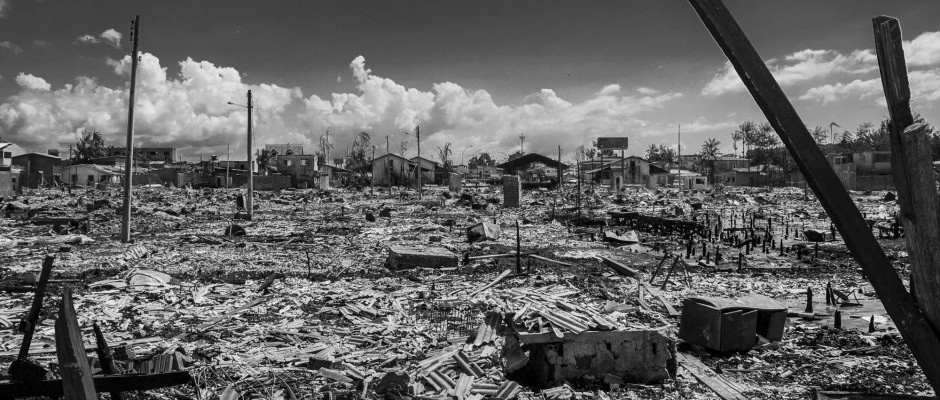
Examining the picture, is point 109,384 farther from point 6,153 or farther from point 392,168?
point 6,153

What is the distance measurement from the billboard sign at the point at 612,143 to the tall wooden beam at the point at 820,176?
71170 millimetres

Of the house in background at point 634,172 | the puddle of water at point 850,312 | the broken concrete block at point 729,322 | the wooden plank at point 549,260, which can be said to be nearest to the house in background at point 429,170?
the house in background at point 634,172

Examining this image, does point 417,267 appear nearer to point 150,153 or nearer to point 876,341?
point 876,341

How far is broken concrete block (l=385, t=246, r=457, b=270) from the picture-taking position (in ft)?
43.2

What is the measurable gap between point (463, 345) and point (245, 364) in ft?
8.66

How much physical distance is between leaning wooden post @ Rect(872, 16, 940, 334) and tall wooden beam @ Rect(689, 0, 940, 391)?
7 cm

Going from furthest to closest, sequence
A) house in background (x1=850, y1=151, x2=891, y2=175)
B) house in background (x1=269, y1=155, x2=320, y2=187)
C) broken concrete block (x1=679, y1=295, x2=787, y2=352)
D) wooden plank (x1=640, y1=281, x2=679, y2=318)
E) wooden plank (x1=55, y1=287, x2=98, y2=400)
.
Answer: house in background (x1=269, y1=155, x2=320, y2=187)
house in background (x1=850, y1=151, x2=891, y2=175)
wooden plank (x1=640, y1=281, x2=679, y2=318)
broken concrete block (x1=679, y1=295, x2=787, y2=352)
wooden plank (x1=55, y1=287, x2=98, y2=400)

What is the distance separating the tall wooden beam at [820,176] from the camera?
1939 mm

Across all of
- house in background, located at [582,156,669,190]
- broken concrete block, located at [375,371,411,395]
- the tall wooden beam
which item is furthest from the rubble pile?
house in background, located at [582,156,669,190]

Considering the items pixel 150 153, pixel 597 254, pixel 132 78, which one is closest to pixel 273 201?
pixel 132 78

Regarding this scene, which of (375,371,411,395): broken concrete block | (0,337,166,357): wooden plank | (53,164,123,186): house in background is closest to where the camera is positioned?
(375,371,411,395): broken concrete block

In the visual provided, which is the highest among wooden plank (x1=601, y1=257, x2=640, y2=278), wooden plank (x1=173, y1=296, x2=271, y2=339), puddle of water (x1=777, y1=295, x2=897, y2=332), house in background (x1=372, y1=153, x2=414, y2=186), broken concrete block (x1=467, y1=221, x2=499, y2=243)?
house in background (x1=372, y1=153, x2=414, y2=186)

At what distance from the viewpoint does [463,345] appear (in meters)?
7.20

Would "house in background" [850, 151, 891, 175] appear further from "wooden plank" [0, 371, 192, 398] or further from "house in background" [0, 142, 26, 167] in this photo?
"house in background" [0, 142, 26, 167]
